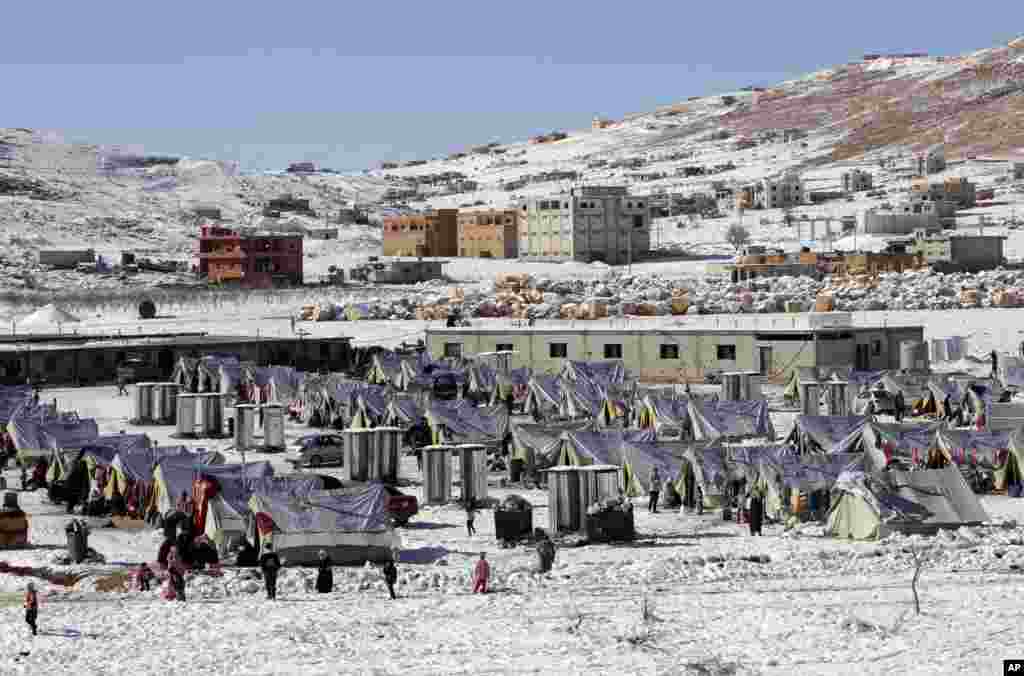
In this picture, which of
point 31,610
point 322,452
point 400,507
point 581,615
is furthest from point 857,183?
point 31,610

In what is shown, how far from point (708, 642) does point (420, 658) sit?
2.47 meters

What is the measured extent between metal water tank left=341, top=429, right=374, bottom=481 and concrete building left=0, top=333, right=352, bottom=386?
18.8m

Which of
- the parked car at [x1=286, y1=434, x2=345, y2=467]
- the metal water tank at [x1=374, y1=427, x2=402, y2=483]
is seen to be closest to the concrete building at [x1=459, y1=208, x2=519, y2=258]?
the parked car at [x1=286, y1=434, x2=345, y2=467]

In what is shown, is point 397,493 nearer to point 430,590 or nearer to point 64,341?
point 430,590

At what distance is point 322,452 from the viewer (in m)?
30.8

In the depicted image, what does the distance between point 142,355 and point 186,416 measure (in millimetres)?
12849

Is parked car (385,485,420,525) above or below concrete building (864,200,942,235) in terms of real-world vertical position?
below

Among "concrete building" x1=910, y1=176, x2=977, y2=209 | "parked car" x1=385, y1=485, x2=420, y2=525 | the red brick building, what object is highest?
"concrete building" x1=910, y1=176, x2=977, y2=209

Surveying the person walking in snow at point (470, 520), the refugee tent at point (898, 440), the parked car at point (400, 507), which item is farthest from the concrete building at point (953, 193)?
the parked car at point (400, 507)

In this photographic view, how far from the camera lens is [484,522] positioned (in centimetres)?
2447

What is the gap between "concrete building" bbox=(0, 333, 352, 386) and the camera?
152 feet

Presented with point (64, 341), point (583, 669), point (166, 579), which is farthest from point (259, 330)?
point (583, 669)

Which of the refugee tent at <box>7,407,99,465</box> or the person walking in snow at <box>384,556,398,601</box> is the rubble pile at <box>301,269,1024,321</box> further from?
the person walking in snow at <box>384,556,398,601</box>

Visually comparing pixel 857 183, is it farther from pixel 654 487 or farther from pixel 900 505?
pixel 900 505
